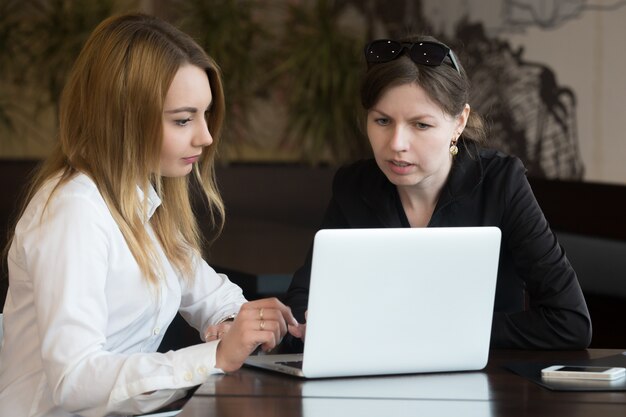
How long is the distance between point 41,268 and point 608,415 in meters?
1.01

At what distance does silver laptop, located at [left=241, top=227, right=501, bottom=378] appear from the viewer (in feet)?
6.12

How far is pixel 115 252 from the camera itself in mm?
2057

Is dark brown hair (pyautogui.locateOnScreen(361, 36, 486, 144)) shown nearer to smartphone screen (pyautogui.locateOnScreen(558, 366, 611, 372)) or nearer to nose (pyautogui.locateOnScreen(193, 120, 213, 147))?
nose (pyautogui.locateOnScreen(193, 120, 213, 147))

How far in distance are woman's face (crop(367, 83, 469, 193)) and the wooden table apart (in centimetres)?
62

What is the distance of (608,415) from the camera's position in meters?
1.71

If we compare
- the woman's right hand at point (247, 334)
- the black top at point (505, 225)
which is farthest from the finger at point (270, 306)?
the black top at point (505, 225)

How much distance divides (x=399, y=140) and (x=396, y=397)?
802 mm

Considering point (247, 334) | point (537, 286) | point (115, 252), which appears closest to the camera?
point (247, 334)

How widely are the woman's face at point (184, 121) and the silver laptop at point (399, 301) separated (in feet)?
1.58

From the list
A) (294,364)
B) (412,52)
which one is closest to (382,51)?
(412,52)

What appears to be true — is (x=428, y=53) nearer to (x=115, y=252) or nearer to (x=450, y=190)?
(x=450, y=190)

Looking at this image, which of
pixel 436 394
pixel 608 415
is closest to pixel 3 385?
pixel 436 394

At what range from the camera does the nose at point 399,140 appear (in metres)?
2.46

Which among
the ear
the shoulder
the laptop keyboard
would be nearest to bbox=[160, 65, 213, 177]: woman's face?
the shoulder
